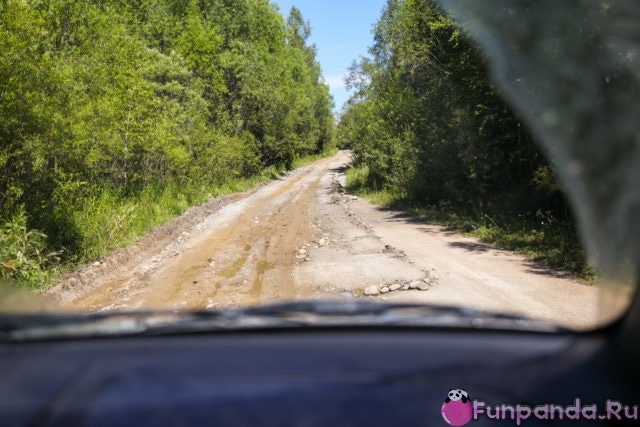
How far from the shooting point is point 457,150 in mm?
17266

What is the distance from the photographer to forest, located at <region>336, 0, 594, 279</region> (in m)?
12.0

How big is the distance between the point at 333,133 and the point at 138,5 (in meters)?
62.1

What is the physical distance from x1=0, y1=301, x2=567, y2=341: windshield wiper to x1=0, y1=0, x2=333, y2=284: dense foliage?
335 inches

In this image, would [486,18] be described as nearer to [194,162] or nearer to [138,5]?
[194,162]

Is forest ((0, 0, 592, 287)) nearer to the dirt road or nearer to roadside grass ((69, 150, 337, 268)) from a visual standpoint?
roadside grass ((69, 150, 337, 268))

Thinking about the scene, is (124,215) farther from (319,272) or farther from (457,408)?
(457,408)

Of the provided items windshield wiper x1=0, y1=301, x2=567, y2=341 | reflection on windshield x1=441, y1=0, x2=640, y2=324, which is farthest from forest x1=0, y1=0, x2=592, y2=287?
windshield wiper x1=0, y1=301, x2=567, y2=341

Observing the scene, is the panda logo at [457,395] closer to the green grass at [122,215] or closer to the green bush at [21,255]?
the green bush at [21,255]

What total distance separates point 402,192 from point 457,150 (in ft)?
18.1

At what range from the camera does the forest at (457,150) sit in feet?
39.5

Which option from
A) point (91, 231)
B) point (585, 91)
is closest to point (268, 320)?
point (585, 91)

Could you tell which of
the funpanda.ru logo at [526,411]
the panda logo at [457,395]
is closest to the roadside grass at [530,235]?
the funpanda.ru logo at [526,411]

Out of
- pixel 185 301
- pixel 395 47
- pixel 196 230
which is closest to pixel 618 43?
pixel 185 301

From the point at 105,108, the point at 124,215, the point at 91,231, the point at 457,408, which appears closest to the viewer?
the point at 457,408
